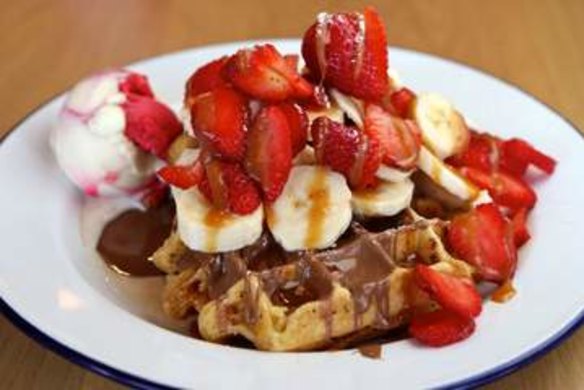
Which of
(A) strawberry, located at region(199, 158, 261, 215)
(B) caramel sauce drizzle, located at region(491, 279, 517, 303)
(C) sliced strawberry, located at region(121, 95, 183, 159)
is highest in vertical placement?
(A) strawberry, located at region(199, 158, 261, 215)

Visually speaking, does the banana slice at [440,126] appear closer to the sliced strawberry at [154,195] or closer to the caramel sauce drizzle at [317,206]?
the caramel sauce drizzle at [317,206]

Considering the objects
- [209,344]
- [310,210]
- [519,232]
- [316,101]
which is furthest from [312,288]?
[519,232]

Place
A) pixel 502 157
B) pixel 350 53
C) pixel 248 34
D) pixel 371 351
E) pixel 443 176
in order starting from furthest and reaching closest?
1. pixel 248 34
2. pixel 502 157
3. pixel 443 176
4. pixel 350 53
5. pixel 371 351

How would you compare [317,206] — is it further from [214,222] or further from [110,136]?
[110,136]

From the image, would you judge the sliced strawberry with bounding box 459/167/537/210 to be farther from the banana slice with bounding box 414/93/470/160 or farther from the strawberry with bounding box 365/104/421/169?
the strawberry with bounding box 365/104/421/169

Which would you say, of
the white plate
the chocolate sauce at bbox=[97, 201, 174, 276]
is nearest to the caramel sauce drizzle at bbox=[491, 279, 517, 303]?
the white plate

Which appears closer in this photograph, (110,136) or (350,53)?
(350,53)

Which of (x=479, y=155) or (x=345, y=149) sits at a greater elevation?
(x=345, y=149)
